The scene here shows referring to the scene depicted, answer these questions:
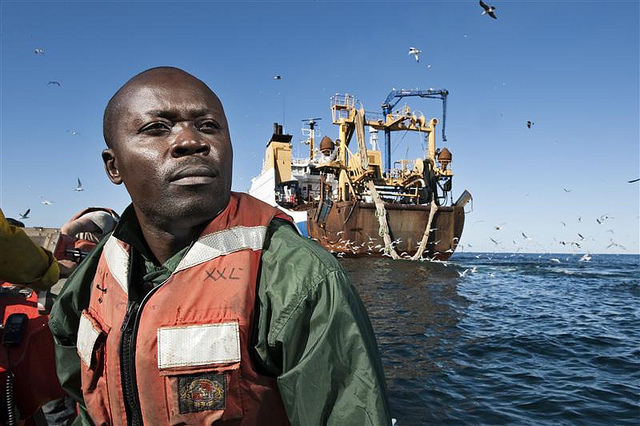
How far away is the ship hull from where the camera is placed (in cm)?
2355

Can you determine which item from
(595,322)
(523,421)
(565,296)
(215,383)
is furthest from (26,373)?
(565,296)

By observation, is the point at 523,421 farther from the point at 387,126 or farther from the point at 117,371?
the point at 387,126

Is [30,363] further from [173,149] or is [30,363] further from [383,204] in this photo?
[383,204]

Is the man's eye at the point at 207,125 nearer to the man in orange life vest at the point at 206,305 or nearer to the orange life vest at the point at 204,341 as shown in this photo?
the man in orange life vest at the point at 206,305

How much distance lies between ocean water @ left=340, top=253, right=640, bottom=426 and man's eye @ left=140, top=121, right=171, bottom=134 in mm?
4327

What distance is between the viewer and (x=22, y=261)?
6.74 ft

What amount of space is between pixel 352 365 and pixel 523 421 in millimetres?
4544

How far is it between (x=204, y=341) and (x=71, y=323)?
87cm

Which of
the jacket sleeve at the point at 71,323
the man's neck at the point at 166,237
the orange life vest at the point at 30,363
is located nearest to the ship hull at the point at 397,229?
the orange life vest at the point at 30,363

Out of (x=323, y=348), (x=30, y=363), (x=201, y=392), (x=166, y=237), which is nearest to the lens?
(x=323, y=348)

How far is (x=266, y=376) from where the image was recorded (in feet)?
4.14

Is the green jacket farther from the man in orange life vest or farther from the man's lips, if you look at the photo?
the man's lips

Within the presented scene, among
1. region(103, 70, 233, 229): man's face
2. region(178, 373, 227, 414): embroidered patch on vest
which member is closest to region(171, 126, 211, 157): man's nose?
region(103, 70, 233, 229): man's face

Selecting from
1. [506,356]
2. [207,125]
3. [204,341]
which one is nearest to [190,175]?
[207,125]
